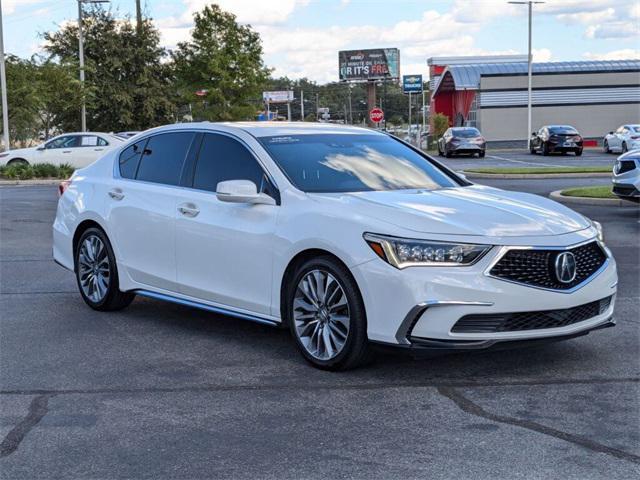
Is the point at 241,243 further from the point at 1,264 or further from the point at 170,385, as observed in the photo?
the point at 1,264

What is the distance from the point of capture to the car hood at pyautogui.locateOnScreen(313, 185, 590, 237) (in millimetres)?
5668

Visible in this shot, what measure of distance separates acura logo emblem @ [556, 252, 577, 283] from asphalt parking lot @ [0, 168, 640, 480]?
646 millimetres

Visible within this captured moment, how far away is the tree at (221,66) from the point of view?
7138 centimetres

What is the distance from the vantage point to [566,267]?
18.9 ft

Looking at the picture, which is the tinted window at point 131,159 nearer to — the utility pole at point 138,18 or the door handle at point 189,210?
the door handle at point 189,210

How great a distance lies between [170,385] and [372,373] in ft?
4.22

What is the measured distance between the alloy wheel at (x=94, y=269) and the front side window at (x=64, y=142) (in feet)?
79.0

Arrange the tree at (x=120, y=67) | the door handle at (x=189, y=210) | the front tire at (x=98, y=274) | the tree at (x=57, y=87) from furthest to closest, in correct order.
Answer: the tree at (x=120, y=67) → the tree at (x=57, y=87) → the front tire at (x=98, y=274) → the door handle at (x=189, y=210)

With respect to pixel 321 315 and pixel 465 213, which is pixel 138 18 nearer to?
pixel 321 315

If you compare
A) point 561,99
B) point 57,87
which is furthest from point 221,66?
point 57,87

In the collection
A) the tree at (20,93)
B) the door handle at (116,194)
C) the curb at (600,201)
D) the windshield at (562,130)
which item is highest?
the tree at (20,93)

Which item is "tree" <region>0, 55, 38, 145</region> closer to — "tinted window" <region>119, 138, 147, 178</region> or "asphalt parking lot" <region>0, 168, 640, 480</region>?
"tinted window" <region>119, 138, 147, 178</region>

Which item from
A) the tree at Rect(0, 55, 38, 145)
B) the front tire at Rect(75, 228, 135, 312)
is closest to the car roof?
the front tire at Rect(75, 228, 135, 312)

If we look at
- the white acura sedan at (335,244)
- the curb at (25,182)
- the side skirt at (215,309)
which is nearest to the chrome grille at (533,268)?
the white acura sedan at (335,244)
